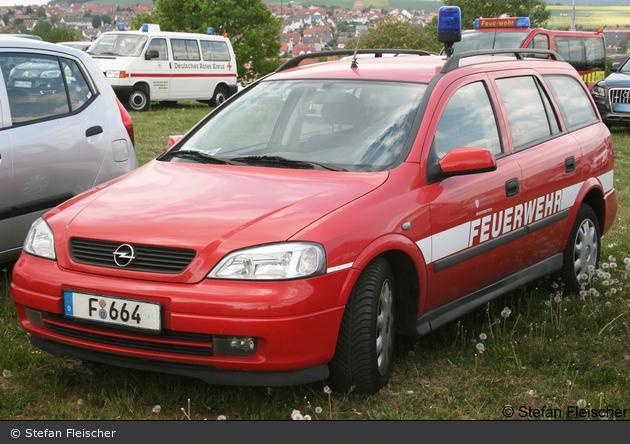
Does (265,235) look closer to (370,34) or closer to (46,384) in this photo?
(46,384)

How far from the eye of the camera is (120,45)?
808 inches

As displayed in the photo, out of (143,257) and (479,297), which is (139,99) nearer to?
(479,297)

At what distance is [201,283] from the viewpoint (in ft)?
10.9

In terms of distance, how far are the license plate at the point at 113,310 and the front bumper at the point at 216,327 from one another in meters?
0.03

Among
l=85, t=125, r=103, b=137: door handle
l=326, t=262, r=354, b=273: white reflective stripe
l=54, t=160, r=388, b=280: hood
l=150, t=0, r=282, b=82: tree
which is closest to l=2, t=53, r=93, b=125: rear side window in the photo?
l=85, t=125, r=103, b=137: door handle

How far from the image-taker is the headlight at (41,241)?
3734 mm

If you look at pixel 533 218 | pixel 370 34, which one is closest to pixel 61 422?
pixel 533 218

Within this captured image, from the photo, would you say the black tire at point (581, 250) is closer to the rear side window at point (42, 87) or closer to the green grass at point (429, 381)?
the green grass at point (429, 381)

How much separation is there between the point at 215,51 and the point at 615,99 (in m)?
11.0

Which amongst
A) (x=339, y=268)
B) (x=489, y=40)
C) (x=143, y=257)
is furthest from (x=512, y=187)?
(x=489, y=40)

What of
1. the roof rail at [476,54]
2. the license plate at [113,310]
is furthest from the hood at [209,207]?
the roof rail at [476,54]

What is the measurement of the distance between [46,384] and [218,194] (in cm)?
123

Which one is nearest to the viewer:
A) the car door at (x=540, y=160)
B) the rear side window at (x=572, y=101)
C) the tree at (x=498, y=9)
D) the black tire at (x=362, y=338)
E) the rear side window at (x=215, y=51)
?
the black tire at (x=362, y=338)

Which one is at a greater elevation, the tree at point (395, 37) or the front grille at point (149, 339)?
the front grille at point (149, 339)
